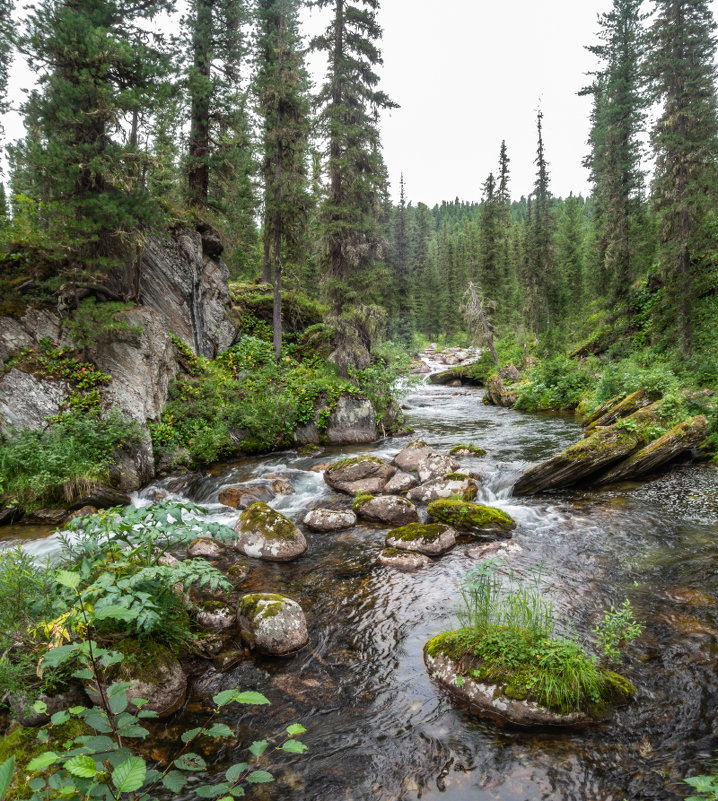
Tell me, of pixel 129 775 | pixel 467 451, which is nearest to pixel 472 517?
pixel 467 451

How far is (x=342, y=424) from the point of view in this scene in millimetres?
15617

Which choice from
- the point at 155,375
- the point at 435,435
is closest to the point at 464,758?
the point at 155,375

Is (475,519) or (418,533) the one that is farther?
(475,519)

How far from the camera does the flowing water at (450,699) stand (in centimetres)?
333

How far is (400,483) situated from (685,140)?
57.8 feet

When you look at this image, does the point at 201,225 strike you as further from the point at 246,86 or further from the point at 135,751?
the point at 135,751

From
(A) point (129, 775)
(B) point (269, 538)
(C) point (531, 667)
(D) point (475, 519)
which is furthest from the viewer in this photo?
(D) point (475, 519)

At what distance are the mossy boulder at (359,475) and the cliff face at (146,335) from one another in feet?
16.1

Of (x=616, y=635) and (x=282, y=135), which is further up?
(x=282, y=135)

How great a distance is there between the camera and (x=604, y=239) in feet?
80.3

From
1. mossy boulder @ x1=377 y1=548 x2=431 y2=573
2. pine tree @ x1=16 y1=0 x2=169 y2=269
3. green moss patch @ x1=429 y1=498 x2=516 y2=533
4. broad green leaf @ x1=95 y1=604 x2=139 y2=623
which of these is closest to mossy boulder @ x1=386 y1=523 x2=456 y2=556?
mossy boulder @ x1=377 y1=548 x2=431 y2=573

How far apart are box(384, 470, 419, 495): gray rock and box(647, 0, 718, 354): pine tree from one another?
14016mm

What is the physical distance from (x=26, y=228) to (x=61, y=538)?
11162 millimetres

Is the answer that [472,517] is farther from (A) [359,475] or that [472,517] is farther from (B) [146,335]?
(B) [146,335]
